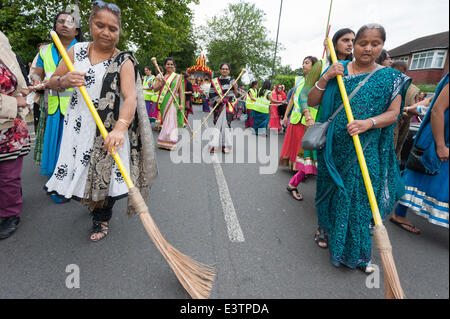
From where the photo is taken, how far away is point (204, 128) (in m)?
8.62

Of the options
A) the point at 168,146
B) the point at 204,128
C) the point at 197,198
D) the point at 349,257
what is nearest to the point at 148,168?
the point at 197,198

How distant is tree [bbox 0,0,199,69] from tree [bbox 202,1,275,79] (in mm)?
21520

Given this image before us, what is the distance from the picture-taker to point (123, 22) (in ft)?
34.2

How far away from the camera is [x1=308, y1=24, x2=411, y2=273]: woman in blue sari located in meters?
1.75

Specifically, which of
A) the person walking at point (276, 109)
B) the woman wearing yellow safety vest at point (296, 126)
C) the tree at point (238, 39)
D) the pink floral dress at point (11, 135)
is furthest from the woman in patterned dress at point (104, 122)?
the tree at point (238, 39)

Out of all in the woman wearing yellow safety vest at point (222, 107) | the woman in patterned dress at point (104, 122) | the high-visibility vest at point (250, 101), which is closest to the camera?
the woman in patterned dress at point (104, 122)

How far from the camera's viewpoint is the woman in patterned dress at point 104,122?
186 cm

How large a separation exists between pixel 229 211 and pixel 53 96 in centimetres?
228

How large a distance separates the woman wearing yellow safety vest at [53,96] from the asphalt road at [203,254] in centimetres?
64

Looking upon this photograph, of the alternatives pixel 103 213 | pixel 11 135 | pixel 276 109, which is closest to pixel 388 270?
pixel 103 213

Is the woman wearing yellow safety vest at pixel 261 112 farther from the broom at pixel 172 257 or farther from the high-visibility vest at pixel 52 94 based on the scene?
the broom at pixel 172 257

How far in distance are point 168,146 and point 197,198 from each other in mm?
2825

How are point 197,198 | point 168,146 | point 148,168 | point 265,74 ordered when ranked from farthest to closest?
point 265,74
point 168,146
point 197,198
point 148,168
